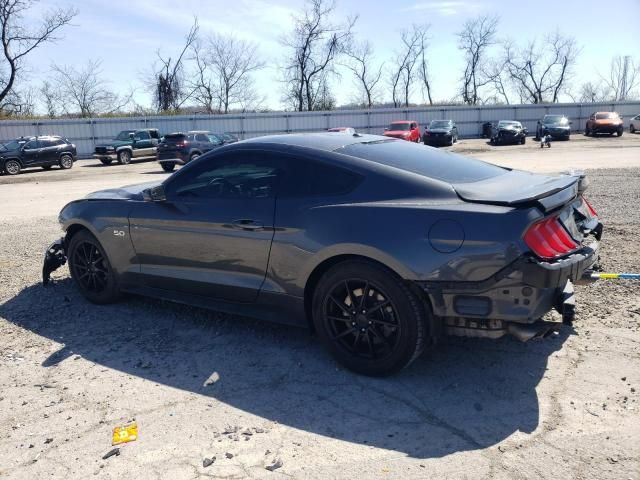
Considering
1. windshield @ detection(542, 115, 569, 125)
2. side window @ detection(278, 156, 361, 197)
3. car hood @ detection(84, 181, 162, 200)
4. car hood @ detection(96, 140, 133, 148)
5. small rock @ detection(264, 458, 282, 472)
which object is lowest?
small rock @ detection(264, 458, 282, 472)

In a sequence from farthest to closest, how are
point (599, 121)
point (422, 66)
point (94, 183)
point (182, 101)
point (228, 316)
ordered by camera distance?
1. point (422, 66)
2. point (182, 101)
3. point (599, 121)
4. point (94, 183)
5. point (228, 316)

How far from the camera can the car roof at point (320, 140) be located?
13.1 ft

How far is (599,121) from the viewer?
36844mm

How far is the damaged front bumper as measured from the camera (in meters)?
5.50

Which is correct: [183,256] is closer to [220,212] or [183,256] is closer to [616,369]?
[220,212]

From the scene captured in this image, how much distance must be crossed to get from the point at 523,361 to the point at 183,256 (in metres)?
2.66

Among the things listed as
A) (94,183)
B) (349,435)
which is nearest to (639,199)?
(349,435)

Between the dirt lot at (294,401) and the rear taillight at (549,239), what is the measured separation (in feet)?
2.80

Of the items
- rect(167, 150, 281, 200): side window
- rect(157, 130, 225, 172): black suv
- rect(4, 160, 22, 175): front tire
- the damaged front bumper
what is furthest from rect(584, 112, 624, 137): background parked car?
the damaged front bumper

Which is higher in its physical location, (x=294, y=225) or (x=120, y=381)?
(x=294, y=225)

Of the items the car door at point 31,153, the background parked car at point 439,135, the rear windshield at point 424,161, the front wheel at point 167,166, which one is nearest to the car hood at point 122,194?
the rear windshield at point 424,161

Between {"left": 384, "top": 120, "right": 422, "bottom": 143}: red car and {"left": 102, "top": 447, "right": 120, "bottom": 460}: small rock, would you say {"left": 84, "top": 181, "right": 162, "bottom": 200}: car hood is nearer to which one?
{"left": 102, "top": 447, "right": 120, "bottom": 460}: small rock

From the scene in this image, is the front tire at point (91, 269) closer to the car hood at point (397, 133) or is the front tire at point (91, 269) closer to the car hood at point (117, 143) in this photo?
the car hood at point (117, 143)

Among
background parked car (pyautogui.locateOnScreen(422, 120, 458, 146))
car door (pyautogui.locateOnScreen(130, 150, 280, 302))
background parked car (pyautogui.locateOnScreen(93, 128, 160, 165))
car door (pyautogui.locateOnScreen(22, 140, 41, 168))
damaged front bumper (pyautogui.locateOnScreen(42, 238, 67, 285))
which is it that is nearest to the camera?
car door (pyautogui.locateOnScreen(130, 150, 280, 302))
